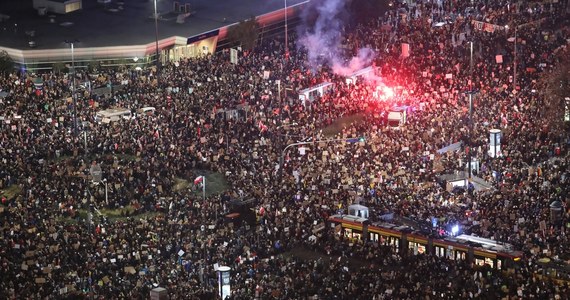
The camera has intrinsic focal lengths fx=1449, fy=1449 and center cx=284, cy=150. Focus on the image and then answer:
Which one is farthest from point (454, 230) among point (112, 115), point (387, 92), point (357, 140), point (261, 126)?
point (112, 115)

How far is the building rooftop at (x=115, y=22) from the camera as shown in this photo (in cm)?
8481

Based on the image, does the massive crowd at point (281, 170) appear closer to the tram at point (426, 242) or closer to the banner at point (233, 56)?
the banner at point (233, 56)

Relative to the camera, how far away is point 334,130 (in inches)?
2881

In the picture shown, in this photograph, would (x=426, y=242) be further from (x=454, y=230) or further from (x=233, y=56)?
(x=233, y=56)

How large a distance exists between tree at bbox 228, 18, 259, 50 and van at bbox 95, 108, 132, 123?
669 inches

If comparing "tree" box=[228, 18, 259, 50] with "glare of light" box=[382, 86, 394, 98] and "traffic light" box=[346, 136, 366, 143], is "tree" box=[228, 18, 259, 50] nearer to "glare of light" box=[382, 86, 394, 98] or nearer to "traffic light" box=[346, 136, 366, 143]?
"glare of light" box=[382, 86, 394, 98]

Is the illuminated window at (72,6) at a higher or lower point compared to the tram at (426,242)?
higher

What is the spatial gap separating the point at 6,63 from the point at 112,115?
1168cm

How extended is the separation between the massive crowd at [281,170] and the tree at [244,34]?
1.41m

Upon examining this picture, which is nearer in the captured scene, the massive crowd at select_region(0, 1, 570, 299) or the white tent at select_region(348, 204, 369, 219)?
the massive crowd at select_region(0, 1, 570, 299)

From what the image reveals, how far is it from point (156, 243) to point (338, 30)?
36823 millimetres

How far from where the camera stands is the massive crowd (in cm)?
5284

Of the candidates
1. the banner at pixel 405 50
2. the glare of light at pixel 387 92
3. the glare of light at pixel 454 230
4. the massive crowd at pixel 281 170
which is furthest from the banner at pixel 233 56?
the glare of light at pixel 454 230

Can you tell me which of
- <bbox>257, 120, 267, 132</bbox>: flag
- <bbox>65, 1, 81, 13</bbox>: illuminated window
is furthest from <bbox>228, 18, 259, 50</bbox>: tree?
<bbox>257, 120, 267, 132</bbox>: flag
